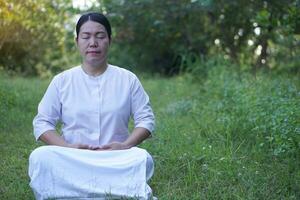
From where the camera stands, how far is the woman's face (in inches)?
148

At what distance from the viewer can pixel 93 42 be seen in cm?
375

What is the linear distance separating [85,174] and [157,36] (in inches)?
455

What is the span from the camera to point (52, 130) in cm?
371

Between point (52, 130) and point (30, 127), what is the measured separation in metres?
2.62

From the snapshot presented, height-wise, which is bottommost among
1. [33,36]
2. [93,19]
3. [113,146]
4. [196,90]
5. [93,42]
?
[196,90]

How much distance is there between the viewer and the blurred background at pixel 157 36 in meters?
10.1

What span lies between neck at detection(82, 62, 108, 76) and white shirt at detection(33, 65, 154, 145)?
0.10ft

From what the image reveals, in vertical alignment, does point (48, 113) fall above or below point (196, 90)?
above

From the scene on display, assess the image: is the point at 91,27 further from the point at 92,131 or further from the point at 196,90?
the point at 196,90

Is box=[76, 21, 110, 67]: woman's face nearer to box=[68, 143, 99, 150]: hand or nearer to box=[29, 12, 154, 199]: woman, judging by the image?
box=[29, 12, 154, 199]: woman

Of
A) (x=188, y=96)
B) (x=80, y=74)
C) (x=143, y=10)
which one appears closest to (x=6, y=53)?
(x=143, y=10)

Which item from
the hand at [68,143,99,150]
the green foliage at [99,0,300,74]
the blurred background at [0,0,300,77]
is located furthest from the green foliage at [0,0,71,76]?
the hand at [68,143,99,150]

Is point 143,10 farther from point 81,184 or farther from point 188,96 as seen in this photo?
point 81,184

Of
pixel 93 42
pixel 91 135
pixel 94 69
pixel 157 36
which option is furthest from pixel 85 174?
pixel 157 36
